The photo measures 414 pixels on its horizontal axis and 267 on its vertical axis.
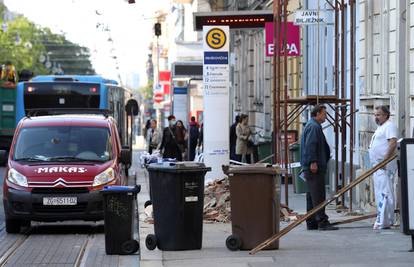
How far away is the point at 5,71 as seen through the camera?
41.7 metres

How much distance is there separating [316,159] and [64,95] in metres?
15.6

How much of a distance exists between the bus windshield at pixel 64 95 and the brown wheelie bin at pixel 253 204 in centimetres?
1739

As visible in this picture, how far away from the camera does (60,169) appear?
16.3 meters

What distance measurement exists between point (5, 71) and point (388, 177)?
28.8m

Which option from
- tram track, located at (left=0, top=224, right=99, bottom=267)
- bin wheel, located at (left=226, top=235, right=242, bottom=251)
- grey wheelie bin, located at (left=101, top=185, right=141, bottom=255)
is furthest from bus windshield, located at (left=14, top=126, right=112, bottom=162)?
bin wheel, located at (left=226, top=235, right=242, bottom=251)

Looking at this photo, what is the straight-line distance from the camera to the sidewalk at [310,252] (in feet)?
38.4

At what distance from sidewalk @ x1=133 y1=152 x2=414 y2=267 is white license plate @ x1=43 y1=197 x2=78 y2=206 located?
133 cm

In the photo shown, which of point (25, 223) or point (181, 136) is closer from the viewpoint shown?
point (25, 223)

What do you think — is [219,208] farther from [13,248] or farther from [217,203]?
[13,248]

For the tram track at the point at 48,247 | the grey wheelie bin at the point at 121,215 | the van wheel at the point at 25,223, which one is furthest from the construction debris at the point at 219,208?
the grey wheelie bin at the point at 121,215

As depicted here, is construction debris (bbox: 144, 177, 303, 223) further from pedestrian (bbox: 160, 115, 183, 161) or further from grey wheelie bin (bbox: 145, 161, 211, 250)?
pedestrian (bbox: 160, 115, 183, 161)

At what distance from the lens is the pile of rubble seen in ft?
55.7

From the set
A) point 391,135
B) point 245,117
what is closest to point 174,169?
point 391,135

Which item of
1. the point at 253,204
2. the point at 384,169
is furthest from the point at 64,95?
the point at 253,204
